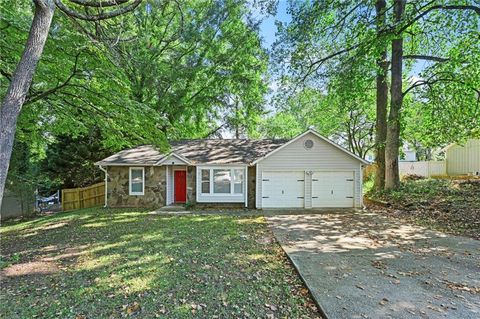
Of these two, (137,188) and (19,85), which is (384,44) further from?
(137,188)

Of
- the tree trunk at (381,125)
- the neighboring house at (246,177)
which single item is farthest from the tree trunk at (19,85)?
the tree trunk at (381,125)

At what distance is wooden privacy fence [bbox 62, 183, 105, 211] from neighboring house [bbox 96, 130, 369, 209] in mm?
2572

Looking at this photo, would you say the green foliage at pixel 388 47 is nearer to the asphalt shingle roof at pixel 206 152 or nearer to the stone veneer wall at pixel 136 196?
the asphalt shingle roof at pixel 206 152

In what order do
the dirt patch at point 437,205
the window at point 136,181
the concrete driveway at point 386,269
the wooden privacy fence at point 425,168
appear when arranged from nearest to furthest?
the concrete driveway at point 386,269 < the dirt patch at point 437,205 < the window at point 136,181 < the wooden privacy fence at point 425,168

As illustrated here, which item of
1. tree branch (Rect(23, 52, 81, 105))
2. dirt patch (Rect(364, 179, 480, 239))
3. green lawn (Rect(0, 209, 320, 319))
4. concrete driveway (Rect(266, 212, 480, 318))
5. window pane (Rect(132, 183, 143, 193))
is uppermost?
tree branch (Rect(23, 52, 81, 105))

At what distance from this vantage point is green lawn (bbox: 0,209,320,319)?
406 centimetres

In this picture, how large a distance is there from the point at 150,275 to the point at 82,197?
12.6 meters

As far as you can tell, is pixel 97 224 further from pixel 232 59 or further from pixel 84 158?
pixel 232 59

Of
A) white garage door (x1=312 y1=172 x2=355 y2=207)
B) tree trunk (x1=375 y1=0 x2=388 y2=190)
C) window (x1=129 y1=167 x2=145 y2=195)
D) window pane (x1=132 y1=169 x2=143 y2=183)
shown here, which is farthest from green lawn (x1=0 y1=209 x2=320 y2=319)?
tree trunk (x1=375 y1=0 x2=388 y2=190)

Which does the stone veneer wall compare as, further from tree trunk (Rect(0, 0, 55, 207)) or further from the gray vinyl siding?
tree trunk (Rect(0, 0, 55, 207))

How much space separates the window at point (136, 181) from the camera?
14078mm

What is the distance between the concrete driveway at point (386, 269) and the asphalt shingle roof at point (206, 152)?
18.5 ft

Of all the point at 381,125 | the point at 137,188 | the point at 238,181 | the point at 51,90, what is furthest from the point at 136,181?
the point at 381,125

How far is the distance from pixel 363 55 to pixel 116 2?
10.6 metres
